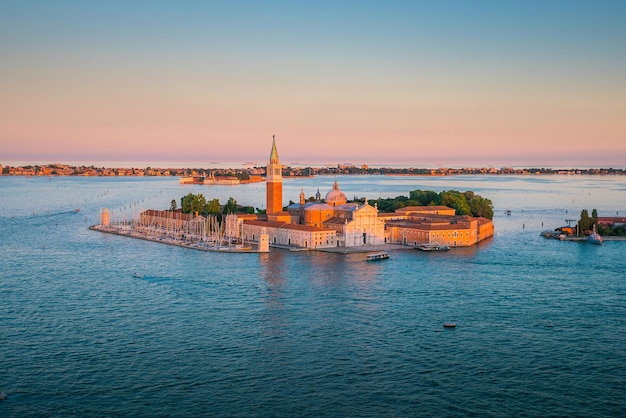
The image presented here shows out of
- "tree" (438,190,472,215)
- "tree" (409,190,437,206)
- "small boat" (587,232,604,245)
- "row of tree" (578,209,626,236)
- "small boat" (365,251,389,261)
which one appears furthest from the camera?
"tree" (409,190,437,206)

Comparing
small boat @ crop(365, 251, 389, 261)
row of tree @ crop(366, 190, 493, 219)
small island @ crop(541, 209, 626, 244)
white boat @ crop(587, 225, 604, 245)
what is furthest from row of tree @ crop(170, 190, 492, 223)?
small boat @ crop(365, 251, 389, 261)

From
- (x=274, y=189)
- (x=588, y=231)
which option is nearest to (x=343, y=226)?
(x=274, y=189)

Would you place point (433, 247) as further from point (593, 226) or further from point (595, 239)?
point (593, 226)

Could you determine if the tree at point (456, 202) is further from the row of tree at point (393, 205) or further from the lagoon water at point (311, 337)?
the lagoon water at point (311, 337)

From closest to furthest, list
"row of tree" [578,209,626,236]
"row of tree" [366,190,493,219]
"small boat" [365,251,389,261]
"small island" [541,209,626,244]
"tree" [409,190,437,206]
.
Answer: "small boat" [365,251,389,261] → "small island" [541,209,626,244] → "row of tree" [578,209,626,236] → "row of tree" [366,190,493,219] → "tree" [409,190,437,206]

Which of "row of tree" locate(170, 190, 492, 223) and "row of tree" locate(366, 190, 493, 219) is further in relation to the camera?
"row of tree" locate(366, 190, 493, 219)

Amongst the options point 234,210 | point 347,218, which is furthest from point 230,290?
point 234,210

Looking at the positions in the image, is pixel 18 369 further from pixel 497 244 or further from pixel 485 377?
pixel 497 244

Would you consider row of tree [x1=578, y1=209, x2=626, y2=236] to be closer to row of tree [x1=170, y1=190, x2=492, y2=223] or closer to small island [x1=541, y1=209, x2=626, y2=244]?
small island [x1=541, y1=209, x2=626, y2=244]

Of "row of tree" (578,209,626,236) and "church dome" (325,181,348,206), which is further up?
"church dome" (325,181,348,206)
